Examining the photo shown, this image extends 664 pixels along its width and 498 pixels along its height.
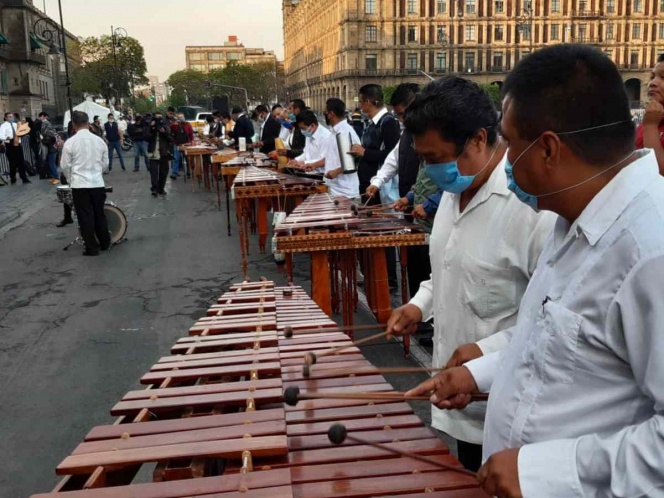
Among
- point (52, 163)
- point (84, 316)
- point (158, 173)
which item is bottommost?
point (84, 316)

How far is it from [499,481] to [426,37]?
110943mm

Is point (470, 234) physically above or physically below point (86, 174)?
above

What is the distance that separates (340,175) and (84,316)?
379 centimetres

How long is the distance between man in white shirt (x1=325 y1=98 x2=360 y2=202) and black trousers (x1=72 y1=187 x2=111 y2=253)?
13.3ft

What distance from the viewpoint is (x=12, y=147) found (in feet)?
74.0

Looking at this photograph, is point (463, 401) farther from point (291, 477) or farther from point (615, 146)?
point (615, 146)

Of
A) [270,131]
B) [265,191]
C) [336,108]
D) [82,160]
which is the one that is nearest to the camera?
[336,108]

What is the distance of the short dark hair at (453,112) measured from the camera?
313 centimetres

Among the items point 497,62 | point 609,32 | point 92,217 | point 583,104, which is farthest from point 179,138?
point 609,32

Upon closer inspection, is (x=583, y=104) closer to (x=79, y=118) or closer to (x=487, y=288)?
(x=487, y=288)

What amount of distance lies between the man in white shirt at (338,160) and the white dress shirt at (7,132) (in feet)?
48.6

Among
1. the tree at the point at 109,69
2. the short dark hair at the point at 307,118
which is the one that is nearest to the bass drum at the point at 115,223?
the short dark hair at the point at 307,118

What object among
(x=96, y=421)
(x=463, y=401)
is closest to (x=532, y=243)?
(x=463, y=401)

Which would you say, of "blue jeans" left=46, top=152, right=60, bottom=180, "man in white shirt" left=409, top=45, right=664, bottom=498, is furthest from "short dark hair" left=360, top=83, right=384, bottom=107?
"blue jeans" left=46, top=152, right=60, bottom=180
